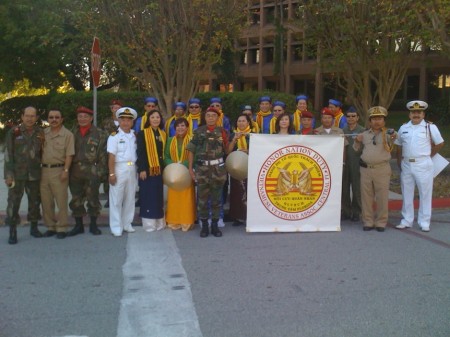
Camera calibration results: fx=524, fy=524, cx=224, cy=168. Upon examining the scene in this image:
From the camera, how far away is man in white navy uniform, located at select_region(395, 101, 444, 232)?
7352 millimetres

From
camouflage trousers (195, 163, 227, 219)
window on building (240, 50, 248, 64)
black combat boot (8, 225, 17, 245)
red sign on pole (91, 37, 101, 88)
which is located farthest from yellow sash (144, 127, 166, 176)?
window on building (240, 50, 248, 64)

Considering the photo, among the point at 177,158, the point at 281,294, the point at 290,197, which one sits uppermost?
the point at 177,158

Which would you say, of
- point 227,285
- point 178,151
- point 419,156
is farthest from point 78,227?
point 419,156

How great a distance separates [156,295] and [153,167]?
263 centimetres

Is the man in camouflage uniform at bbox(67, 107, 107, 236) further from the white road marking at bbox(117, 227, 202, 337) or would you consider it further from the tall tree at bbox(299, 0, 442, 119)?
the tall tree at bbox(299, 0, 442, 119)

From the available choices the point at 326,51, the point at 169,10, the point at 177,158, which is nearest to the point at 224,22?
the point at 169,10

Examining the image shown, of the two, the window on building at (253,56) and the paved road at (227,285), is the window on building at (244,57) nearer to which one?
the window on building at (253,56)

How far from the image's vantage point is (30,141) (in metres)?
6.68

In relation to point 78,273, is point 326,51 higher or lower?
higher

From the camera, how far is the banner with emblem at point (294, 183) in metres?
7.19

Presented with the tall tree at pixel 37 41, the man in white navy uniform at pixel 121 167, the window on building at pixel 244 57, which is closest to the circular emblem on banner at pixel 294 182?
the man in white navy uniform at pixel 121 167

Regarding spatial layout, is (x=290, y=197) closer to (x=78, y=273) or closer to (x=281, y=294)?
(x=281, y=294)

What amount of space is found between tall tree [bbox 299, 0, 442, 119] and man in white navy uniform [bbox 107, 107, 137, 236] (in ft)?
24.5

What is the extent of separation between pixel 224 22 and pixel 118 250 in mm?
8013
